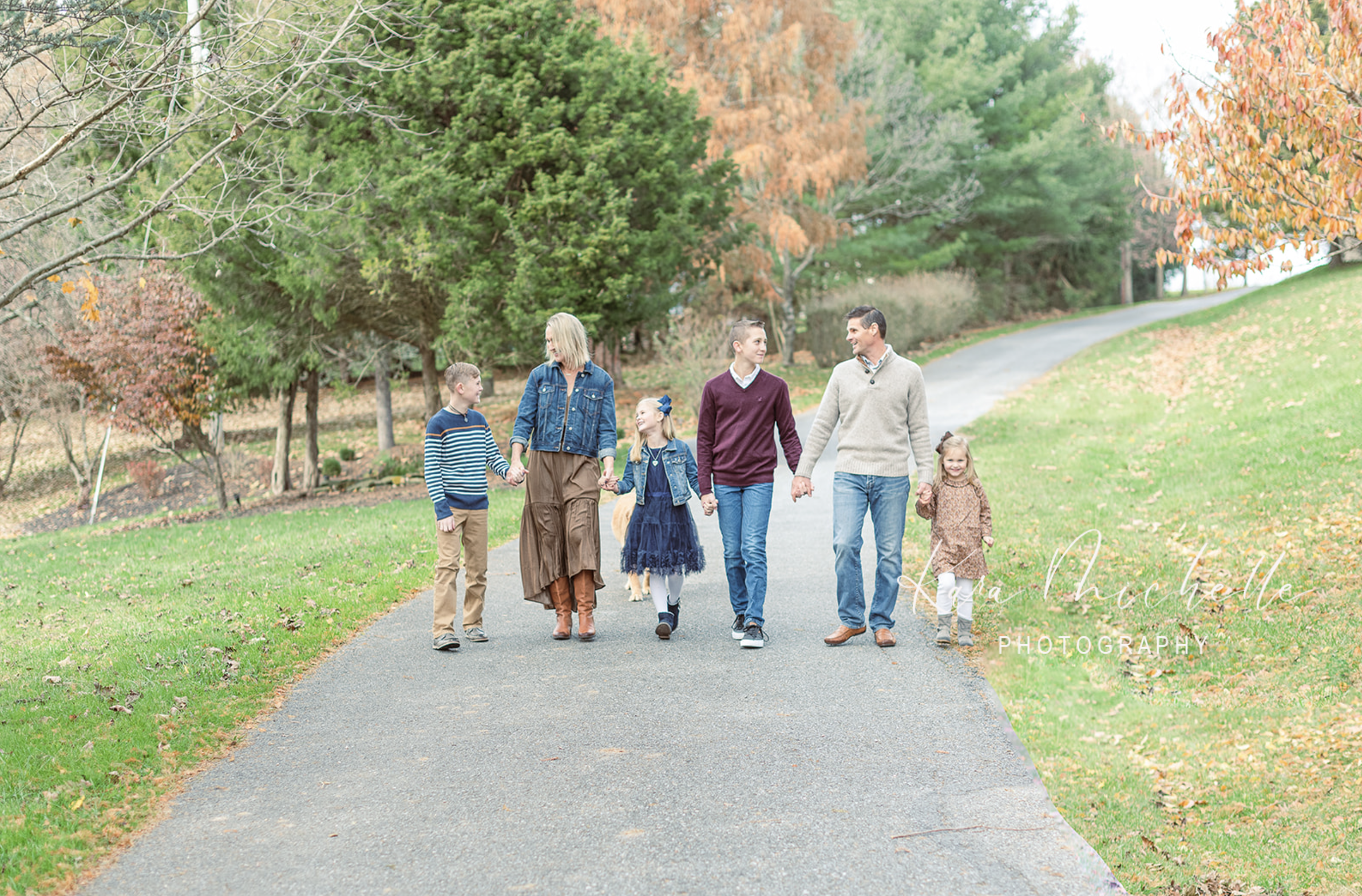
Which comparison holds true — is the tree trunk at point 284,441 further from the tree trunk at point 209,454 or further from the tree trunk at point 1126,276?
the tree trunk at point 1126,276

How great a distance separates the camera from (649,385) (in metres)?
30.3

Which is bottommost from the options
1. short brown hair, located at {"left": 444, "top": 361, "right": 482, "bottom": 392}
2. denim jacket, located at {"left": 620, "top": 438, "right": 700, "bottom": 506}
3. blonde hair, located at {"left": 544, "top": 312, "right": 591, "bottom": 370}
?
denim jacket, located at {"left": 620, "top": 438, "right": 700, "bottom": 506}

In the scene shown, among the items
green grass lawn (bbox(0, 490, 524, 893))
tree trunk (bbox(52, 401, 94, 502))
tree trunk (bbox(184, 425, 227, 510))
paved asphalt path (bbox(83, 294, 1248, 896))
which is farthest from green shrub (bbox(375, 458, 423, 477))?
paved asphalt path (bbox(83, 294, 1248, 896))

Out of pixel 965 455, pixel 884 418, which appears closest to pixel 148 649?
pixel 884 418

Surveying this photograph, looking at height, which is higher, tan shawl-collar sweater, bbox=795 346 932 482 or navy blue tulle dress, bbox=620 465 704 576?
tan shawl-collar sweater, bbox=795 346 932 482

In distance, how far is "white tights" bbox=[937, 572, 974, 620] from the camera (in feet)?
23.7

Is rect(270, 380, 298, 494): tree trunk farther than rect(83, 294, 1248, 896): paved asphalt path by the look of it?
Yes

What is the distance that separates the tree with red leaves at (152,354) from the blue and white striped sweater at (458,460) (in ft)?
42.3

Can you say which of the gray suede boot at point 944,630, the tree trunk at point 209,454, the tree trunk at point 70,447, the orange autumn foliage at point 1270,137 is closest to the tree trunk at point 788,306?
the tree trunk at point 209,454

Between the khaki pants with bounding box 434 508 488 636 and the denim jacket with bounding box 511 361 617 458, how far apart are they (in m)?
0.63

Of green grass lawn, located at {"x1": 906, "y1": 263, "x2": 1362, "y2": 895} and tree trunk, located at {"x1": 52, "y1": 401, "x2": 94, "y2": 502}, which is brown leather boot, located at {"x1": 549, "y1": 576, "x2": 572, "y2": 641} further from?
tree trunk, located at {"x1": 52, "y1": 401, "x2": 94, "y2": 502}

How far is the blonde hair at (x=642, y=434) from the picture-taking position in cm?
732

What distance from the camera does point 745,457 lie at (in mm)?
7176

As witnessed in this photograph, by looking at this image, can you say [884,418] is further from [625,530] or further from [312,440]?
[312,440]
